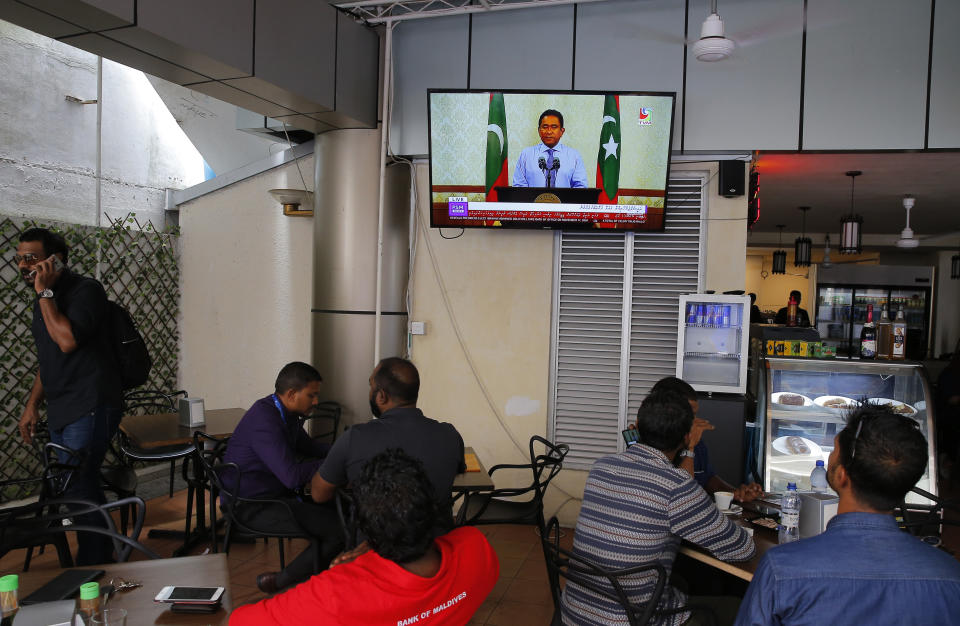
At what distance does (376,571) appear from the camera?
4.75ft

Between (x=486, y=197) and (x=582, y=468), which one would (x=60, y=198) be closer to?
(x=486, y=197)

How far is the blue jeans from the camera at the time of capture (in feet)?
10.4

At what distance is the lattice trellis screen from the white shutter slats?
334 cm

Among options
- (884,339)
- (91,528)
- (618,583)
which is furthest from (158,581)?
(884,339)

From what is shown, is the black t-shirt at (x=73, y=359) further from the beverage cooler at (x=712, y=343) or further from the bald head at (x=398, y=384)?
the beverage cooler at (x=712, y=343)

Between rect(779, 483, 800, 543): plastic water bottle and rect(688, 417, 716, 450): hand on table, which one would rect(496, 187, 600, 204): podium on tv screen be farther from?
rect(779, 483, 800, 543): plastic water bottle

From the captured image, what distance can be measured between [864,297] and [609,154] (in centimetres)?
745

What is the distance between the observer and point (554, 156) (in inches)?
168

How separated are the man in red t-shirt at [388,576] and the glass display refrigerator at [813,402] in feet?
7.78

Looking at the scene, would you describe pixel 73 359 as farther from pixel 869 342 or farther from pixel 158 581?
pixel 869 342

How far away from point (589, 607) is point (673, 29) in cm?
369

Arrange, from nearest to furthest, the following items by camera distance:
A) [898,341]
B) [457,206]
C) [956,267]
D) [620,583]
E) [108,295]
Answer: [620,583] < [898,341] < [457,206] < [108,295] < [956,267]

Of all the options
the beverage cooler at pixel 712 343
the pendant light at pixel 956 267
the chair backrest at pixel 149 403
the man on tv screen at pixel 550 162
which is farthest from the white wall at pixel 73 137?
the pendant light at pixel 956 267

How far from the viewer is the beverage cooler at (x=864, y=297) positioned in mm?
9820
